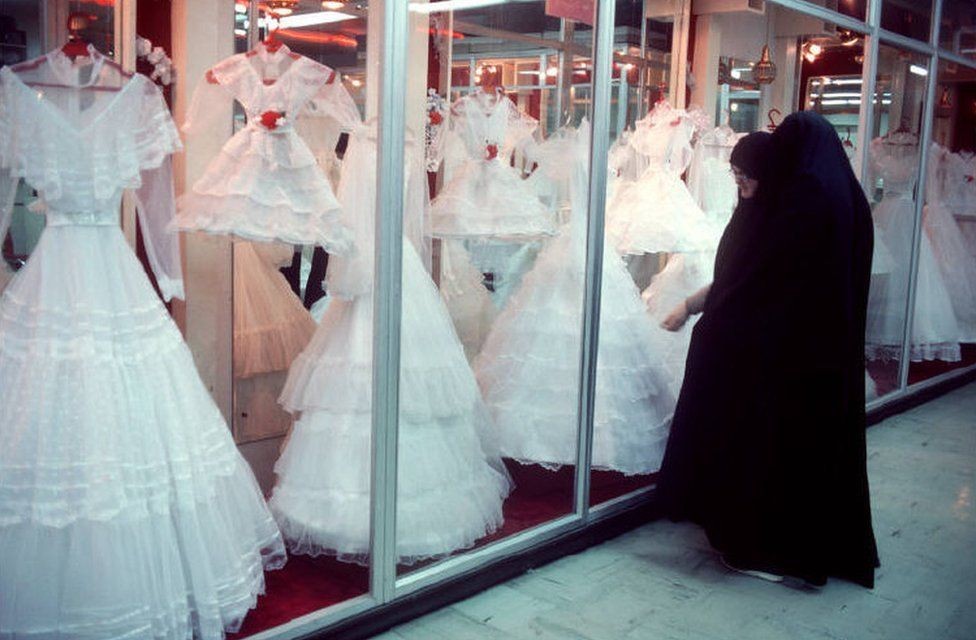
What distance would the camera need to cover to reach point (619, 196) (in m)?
5.35

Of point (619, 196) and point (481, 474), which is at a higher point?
point (619, 196)

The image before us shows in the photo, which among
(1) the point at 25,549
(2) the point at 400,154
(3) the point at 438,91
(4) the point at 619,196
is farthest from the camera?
(4) the point at 619,196

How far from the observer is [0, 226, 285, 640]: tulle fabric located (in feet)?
8.57

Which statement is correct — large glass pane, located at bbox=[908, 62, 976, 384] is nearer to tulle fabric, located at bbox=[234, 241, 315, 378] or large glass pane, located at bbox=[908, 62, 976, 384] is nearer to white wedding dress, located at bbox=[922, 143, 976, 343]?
white wedding dress, located at bbox=[922, 143, 976, 343]

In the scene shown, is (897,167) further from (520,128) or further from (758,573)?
(758,573)

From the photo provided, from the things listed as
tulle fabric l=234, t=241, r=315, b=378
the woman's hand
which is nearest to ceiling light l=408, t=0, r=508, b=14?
tulle fabric l=234, t=241, r=315, b=378

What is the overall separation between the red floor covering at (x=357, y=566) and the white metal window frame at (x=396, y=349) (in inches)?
4.1

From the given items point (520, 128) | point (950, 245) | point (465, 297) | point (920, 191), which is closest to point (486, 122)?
point (520, 128)

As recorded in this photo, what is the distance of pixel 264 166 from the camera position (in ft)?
11.3

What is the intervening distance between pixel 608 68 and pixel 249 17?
1536mm

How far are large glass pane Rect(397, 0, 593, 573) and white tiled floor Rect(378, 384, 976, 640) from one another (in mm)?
345

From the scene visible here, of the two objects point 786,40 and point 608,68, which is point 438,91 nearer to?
point 608,68

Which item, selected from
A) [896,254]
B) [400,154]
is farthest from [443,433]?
[896,254]

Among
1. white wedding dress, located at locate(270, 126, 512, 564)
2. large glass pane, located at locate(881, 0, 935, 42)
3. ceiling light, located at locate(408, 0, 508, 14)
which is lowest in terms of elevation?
white wedding dress, located at locate(270, 126, 512, 564)
